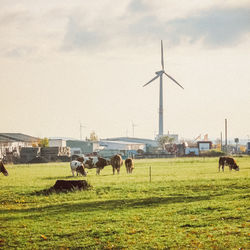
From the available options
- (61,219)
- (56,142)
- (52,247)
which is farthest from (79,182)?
(56,142)

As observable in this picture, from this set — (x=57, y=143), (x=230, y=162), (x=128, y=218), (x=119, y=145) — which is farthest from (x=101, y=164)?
(x=119, y=145)

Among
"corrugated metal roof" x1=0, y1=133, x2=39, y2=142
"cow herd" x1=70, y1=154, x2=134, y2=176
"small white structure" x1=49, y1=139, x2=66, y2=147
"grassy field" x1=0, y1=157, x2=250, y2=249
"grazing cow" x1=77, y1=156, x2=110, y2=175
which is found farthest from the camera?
"small white structure" x1=49, y1=139, x2=66, y2=147

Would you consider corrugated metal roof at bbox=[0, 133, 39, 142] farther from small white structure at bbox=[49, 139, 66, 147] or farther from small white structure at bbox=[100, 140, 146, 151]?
small white structure at bbox=[100, 140, 146, 151]

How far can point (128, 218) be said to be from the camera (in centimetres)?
1463

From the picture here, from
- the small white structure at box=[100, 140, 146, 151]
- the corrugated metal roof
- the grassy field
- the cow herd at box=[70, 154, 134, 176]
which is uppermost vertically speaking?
the corrugated metal roof

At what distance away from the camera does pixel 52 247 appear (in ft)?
36.4

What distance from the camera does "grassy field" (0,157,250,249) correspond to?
11.3 meters

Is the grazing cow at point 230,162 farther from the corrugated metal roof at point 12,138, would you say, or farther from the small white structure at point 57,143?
the small white structure at point 57,143

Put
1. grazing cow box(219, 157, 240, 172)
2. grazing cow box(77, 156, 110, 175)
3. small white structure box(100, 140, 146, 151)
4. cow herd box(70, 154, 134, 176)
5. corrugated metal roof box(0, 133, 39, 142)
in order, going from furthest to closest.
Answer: small white structure box(100, 140, 146, 151) < corrugated metal roof box(0, 133, 39, 142) < grazing cow box(219, 157, 240, 172) < grazing cow box(77, 156, 110, 175) < cow herd box(70, 154, 134, 176)

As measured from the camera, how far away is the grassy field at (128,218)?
11.3 meters

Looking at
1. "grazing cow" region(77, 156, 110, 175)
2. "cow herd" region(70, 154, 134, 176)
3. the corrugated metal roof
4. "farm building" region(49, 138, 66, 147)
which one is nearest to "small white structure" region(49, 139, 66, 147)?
"farm building" region(49, 138, 66, 147)

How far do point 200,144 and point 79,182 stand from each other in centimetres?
12446

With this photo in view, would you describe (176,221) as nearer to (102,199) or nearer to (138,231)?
(138,231)

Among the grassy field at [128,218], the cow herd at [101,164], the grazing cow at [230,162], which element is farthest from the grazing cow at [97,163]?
the grassy field at [128,218]
